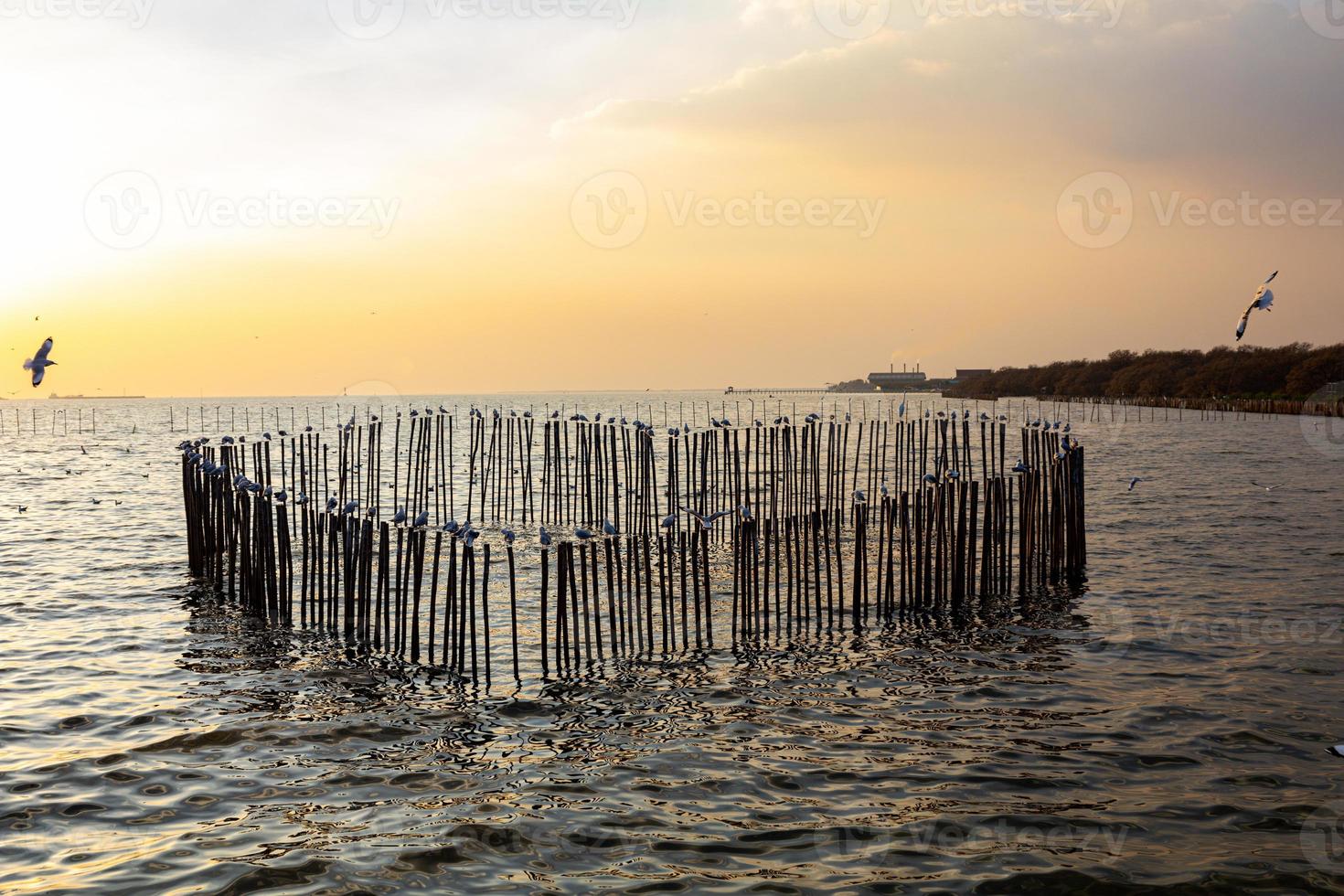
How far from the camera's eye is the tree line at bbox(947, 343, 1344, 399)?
221ft

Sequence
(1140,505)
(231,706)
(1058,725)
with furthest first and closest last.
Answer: (1140,505) < (231,706) < (1058,725)

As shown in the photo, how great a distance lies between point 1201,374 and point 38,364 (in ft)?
281

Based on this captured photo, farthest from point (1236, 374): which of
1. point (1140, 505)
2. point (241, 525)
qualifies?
point (241, 525)

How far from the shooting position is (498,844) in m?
6.73

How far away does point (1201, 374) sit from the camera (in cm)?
8150

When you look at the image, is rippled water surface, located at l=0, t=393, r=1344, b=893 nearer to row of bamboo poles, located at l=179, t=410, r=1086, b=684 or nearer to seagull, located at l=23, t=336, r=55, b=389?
row of bamboo poles, located at l=179, t=410, r=1086, b=684

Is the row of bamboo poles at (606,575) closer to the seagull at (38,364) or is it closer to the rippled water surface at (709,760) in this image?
the rippled water surface at (709,760)

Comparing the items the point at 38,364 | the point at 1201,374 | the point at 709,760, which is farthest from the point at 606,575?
the point at 1201,374

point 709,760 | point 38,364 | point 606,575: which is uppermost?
point 38,364

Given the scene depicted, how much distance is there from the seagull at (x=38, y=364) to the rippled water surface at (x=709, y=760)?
339 centimetres

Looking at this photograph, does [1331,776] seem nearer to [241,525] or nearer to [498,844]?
[498,844]

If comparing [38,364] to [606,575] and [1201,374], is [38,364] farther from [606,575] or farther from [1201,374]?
[1201,374]

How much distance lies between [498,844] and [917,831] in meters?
2.92

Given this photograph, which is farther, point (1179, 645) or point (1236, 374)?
point (1236, 374)
